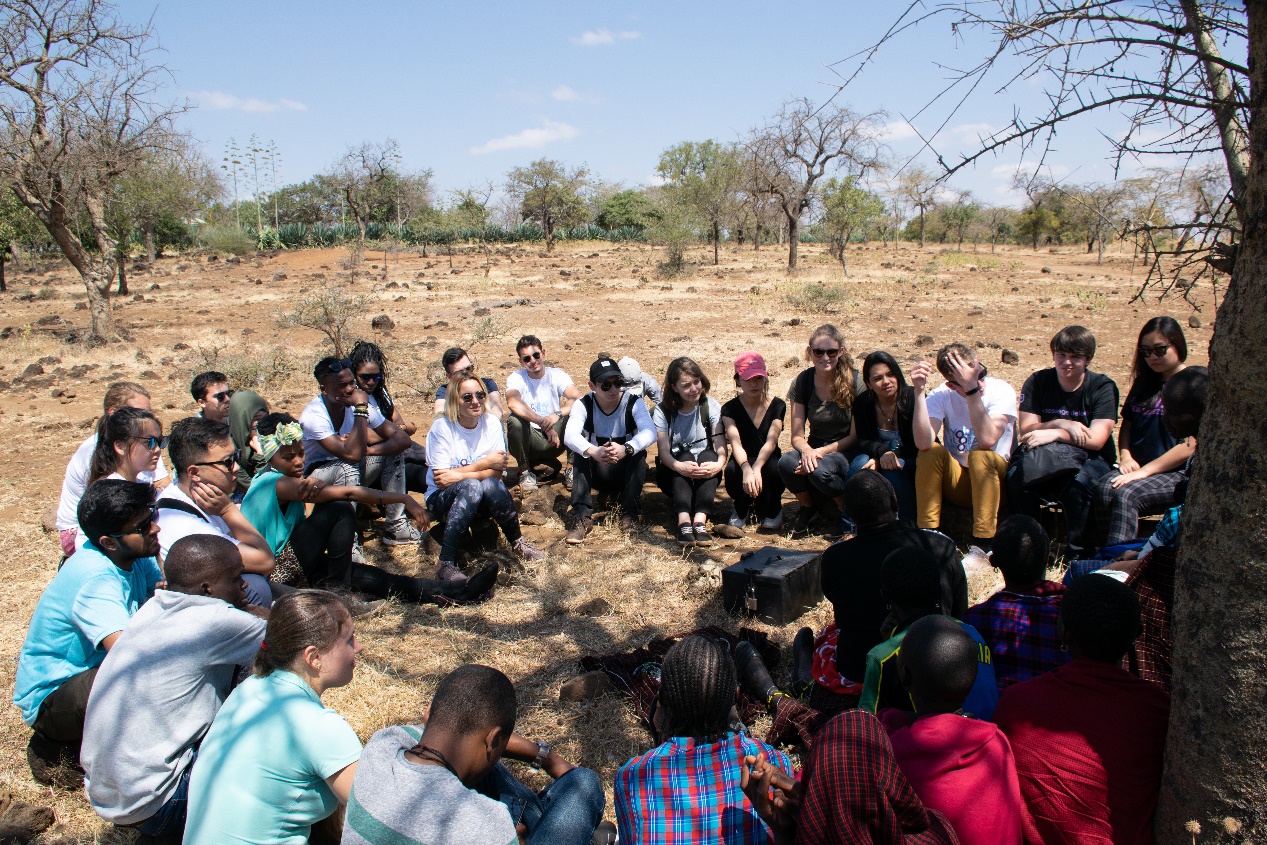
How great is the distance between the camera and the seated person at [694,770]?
6.87 ft

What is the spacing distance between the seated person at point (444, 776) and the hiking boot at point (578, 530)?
131 inches

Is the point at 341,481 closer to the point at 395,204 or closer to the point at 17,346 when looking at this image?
the point at 17,346

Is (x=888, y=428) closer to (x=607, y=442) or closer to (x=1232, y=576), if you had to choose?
(x=607, y=442)

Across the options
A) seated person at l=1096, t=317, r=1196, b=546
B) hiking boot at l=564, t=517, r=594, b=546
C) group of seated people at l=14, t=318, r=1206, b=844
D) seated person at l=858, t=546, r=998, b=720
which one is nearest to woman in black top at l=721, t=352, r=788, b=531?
group of seated people at l=14, t=318, r=1206, b=844

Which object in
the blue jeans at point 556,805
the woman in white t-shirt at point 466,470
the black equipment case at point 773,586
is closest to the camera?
the blue jeans at point 556,805

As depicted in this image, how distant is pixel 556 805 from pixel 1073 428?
12.5ft

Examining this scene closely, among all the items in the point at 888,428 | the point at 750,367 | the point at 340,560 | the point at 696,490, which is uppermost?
the point at 750,367

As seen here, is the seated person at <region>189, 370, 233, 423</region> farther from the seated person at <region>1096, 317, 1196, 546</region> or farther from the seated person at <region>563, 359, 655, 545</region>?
the seated person at <region>1096, 317, 1196, 546</region>

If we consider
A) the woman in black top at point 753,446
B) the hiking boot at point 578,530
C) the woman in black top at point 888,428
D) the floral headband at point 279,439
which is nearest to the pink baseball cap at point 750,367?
the woman in black top at point 753,446

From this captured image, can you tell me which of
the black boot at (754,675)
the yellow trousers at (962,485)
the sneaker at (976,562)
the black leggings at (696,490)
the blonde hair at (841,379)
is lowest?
the black boot at (754,675)

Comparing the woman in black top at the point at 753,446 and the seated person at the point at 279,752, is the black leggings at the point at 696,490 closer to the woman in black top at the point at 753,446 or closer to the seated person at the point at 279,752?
the woman in black top at the point at 753,446

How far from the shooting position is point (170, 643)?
2.61 m

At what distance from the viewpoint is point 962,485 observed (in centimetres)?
513

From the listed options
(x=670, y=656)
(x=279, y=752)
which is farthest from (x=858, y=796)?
(x=279, y=752)
